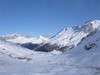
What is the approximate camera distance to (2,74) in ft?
80.4

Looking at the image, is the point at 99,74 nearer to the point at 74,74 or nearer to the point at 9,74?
the point at 74,74

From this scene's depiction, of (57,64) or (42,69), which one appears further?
(57,64)

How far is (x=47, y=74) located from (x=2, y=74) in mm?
4372

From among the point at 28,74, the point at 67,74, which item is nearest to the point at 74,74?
the point at 67,74

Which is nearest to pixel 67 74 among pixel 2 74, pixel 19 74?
pixel 19 74

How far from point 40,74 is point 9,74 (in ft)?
9.84

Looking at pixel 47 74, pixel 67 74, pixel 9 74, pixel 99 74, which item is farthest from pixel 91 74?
pixel 9 74

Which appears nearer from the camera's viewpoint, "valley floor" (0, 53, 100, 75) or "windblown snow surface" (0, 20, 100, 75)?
"valley floor" (0, 53, 100, 75)

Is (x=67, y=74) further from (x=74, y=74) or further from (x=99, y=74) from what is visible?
(x=99, y=74)

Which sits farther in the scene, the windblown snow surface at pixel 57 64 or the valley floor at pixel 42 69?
the windblown snow surface at pixel 57 64

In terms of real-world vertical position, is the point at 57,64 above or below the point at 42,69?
above

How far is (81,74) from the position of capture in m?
26.3

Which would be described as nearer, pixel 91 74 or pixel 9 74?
pixel 9 74

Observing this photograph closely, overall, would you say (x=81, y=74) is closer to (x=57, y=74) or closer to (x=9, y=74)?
(x=57, y=74)
